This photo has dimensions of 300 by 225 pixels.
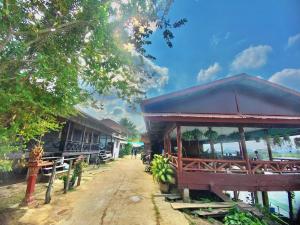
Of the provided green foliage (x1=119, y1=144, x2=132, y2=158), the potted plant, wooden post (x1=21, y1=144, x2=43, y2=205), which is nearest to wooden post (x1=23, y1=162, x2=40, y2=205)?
wooden post (x1=21, y1=144, x2=43, y2=205)

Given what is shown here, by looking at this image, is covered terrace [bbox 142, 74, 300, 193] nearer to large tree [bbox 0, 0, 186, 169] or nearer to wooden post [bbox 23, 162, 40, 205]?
large tree [bbox 0, 0, 186, 169]

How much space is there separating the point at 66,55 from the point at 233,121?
27.7 feet

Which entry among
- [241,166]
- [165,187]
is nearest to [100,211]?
[165,187]

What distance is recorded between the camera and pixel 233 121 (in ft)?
33.5

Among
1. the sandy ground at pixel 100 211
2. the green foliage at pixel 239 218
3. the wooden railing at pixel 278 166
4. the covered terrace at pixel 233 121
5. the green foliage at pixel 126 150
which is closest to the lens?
the sandy ground at pixel 100 211

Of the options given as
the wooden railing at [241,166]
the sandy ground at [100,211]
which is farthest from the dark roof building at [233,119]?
the sandy ground at [100,211]

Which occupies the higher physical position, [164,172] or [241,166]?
[241,166]

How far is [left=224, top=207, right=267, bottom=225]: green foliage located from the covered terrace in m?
1.58

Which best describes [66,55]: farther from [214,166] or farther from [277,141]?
[277,141]

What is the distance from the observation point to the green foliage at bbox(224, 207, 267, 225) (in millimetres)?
7219

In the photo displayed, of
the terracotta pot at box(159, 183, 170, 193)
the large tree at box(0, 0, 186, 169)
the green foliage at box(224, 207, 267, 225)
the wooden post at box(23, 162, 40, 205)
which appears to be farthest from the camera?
the terracotta pot at box(159, 183, 170, 193)

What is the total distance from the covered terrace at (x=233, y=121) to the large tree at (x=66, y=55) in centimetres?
373

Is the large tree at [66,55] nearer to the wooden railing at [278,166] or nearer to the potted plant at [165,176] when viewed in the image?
the potted plant at [165,176]

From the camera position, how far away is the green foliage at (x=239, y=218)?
722cm
